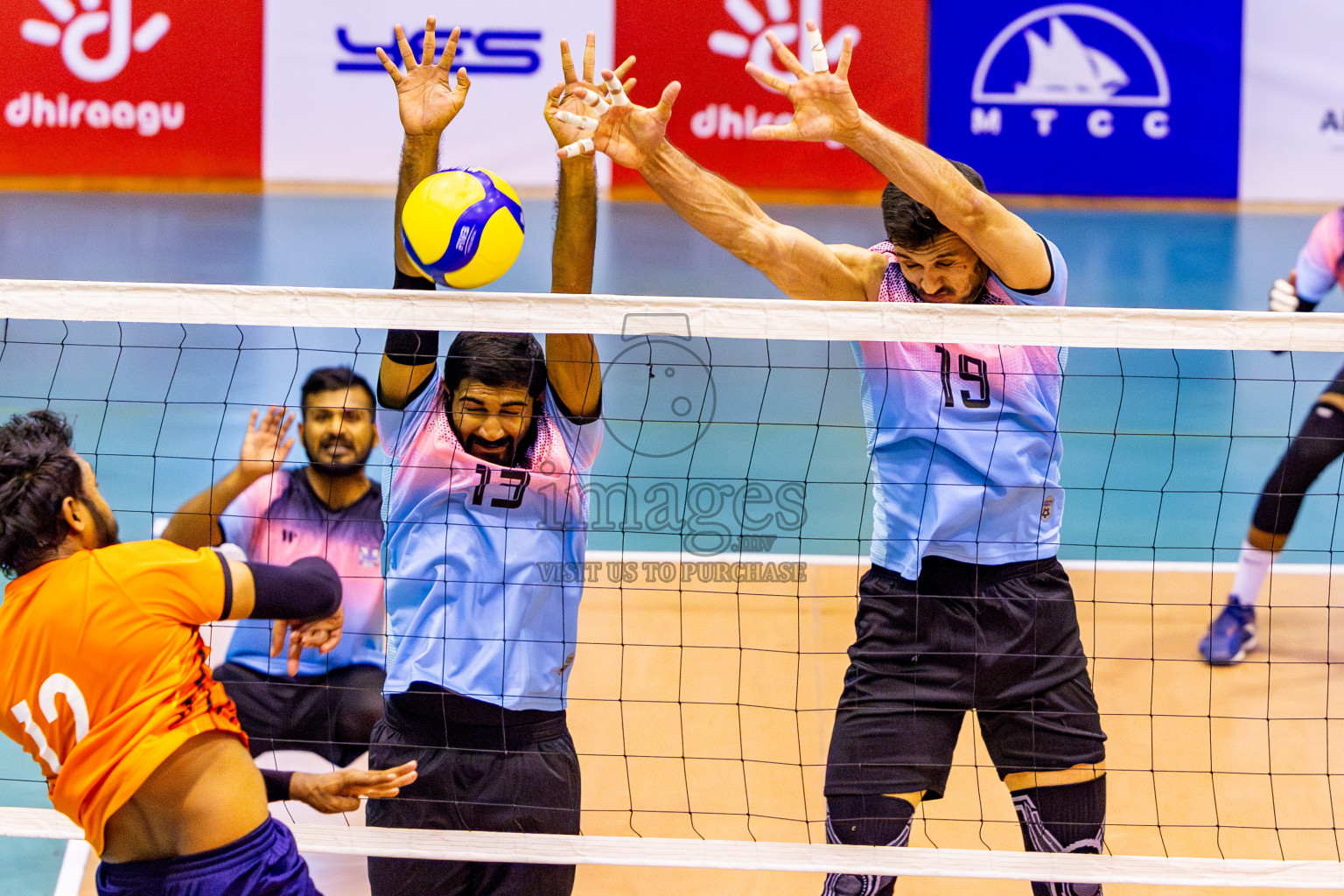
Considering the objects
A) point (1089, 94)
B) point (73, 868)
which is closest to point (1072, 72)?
point (1089, 94)

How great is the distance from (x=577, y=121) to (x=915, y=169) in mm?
735

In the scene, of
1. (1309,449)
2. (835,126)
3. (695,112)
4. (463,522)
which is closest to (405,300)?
(463,522)

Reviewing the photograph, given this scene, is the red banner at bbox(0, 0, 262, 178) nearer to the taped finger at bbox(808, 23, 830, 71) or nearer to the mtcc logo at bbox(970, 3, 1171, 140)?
the mtcc logo at bbox(970, 3, 1171, 140)

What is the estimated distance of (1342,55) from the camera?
10523 mm

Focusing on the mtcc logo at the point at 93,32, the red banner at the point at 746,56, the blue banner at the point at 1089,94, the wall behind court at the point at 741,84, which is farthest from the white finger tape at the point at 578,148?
the mtcc logo at the point at 93,32

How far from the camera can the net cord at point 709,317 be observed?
103 inches

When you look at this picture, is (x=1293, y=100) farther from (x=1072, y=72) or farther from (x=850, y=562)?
(x=850, y=562)

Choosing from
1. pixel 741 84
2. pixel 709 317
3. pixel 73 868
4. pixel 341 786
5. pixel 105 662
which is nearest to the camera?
pixel 105 662

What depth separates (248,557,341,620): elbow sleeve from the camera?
223 centimetres

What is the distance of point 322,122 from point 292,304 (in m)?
8.87

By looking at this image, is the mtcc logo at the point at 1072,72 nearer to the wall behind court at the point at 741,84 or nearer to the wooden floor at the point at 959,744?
the wall behind court at the point at 741,84

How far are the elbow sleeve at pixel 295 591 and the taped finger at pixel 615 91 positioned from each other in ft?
3.91

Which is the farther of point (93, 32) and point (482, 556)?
point (93, 32)

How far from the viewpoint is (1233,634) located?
4.60 m
